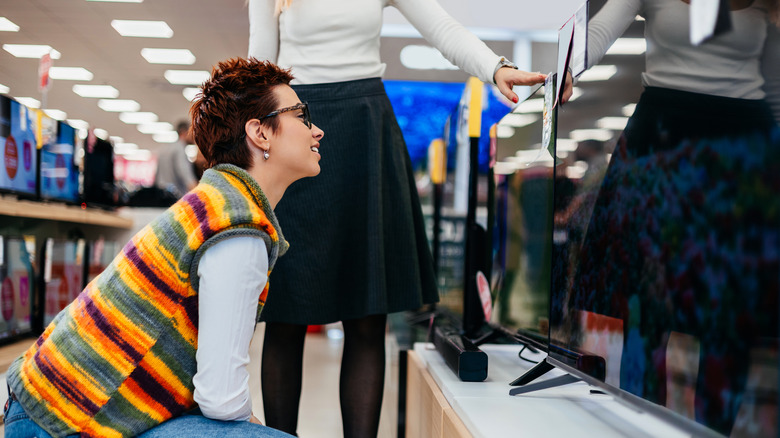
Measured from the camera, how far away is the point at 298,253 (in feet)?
5.23

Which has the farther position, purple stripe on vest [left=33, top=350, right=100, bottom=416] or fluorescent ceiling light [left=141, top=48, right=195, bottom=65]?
fluorescent ceiling light [left=141, top=48, right=195, bottom=65]

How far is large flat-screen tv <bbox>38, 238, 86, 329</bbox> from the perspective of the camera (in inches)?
107

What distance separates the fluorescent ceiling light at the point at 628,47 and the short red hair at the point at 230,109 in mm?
604

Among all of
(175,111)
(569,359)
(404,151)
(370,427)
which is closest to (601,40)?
(569,359)

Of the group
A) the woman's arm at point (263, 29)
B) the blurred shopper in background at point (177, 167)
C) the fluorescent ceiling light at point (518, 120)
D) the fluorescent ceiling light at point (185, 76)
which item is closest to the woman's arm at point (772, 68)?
the fluorescent ceiling light at point (518, 120)

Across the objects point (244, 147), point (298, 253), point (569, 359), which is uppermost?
point (244, 147)

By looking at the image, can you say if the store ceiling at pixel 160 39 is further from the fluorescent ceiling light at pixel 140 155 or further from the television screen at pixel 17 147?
the fluorescent ceiling light at pixel 140 155

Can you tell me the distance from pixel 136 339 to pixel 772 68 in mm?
881

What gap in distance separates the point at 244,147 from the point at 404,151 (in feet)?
→ 1.96

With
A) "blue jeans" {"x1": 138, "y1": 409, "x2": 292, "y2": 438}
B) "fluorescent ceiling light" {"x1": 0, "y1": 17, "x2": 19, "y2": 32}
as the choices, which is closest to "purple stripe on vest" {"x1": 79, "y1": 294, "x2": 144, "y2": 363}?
"blue jeans" {"x1": 138, "y1": 409, "x2": 292, "y2": 438}

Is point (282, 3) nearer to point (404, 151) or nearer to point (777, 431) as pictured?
point (404, 151)

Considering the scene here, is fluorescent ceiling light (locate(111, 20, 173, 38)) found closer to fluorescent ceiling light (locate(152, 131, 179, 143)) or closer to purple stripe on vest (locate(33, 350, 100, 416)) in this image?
purple stripe on vest (locate(33, 350, 100, 416))

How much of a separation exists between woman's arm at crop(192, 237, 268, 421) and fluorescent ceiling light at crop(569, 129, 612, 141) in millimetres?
575

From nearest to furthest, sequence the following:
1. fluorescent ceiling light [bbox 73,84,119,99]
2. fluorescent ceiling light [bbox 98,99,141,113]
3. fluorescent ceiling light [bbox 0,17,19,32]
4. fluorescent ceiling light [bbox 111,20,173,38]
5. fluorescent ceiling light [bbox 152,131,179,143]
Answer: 1. fluorescent ceiling light [bbox 0,17,19,32]
2. fluorescent ceiling light [bbox 111,20,173,38]
3. fluorescent ceiling light [bbox 73,84,119,99]
4. fluorescent ceiling light [bbox 98,99,141,113]
5. fluorescent ceiling light [bbox 152,131,179,143]
